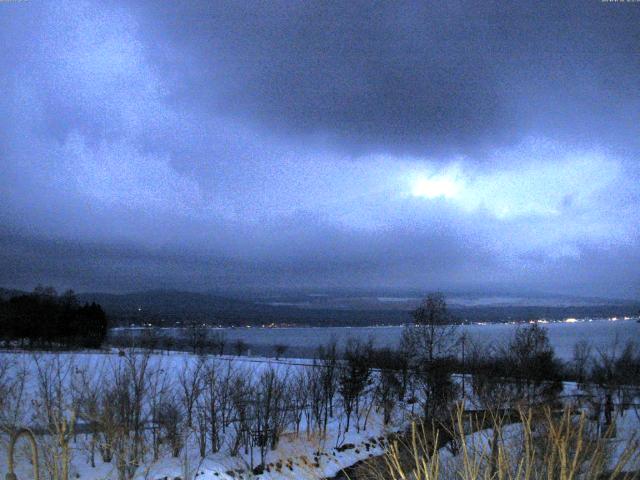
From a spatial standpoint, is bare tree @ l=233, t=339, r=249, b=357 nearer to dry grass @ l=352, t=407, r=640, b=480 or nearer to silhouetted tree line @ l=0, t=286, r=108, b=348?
silhouetted tree line @ l=0, t=286, r=108, b=348

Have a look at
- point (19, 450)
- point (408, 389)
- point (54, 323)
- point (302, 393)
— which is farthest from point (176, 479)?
point (54, 323)

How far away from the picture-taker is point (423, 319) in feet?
136

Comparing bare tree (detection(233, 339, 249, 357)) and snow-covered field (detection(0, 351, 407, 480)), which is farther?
bare tree (detection(233, 339, 249, 357))

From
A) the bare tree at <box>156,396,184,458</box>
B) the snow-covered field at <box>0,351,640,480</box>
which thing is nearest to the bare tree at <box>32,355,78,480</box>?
the snow-covered field at <box>0,351,640,480</box>

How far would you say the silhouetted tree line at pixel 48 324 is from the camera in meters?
76.2

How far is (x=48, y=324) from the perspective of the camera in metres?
80.1

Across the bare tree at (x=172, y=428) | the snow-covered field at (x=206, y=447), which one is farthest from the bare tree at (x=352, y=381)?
the bare tree at (x=172, y=428)

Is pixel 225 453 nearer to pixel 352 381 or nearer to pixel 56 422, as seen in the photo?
pixel 352 381

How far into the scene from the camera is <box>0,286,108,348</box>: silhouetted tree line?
250 feet

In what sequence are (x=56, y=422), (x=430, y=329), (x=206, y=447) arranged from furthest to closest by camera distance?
(x=430, y=329) < (x=206, y=447) < (x=56, y=422)

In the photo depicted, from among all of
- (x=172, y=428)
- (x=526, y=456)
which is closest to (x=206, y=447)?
(x=172, y=428)

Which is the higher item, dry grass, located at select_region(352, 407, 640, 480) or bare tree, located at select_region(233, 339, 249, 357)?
dry grass, located at select_region(352, 407, 640, 480)

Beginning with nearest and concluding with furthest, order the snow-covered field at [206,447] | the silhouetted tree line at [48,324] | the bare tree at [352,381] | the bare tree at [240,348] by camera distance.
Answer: the snow-covered field at [206,447]
the bare tree at [352,381]
the bare tree at [240,348]
the silhouetted tree line at [48,324]

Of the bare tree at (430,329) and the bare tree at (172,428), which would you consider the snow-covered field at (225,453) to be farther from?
the bare tree at (430,329)
